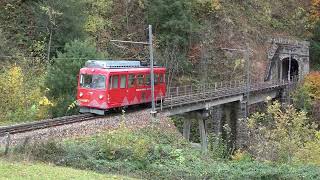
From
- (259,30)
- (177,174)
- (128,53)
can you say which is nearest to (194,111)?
(128,53)

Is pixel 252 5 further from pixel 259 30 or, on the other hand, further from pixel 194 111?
pixel 194 111

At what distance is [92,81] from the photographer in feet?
92.4

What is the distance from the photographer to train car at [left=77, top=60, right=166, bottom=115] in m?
27.6

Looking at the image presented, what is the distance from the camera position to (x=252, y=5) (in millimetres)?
59844

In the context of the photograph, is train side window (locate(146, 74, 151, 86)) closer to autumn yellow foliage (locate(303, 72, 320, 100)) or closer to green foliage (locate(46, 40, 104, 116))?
green foliage (locate(46, 40, 104, 116))

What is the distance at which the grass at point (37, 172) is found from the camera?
1407 centimetres

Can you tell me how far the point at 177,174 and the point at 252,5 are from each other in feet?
147

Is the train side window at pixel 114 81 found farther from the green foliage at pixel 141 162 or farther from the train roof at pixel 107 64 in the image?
the green foliage at pixel 141 162

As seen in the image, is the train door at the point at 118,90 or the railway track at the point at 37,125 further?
the train door at the point at 118,90

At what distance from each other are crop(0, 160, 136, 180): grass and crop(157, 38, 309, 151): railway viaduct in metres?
15.1

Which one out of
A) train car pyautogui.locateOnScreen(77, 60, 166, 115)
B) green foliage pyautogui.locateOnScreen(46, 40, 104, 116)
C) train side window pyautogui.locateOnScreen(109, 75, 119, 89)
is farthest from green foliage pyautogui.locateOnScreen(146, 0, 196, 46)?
train side window pyautogui.locateOnScreen(109, 75, 119, 89)

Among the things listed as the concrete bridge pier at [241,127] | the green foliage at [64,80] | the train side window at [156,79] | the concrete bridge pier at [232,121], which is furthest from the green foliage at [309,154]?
the concrete bridge pier at [241,127]

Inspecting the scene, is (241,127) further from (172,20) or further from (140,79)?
(140,79)

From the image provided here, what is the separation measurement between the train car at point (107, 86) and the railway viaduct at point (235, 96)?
95.5 inches
